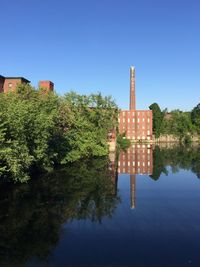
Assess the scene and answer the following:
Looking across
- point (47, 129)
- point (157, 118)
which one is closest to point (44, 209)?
point (47, 129)

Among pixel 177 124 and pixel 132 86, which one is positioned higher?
pixel 132 86

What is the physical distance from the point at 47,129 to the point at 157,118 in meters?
119

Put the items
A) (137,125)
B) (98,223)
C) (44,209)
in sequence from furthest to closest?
(137,125) < (44,209) < (98,223)

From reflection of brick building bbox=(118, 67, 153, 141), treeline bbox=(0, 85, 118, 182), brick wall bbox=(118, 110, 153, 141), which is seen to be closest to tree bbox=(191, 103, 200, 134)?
A: reflection of brick building bbox=(118, 67, 153, 141)

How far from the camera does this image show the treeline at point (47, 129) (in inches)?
1165

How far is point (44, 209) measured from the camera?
2519 centimetres

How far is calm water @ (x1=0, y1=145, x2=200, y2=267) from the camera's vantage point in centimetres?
1608

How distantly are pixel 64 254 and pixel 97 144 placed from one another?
55.5 meters

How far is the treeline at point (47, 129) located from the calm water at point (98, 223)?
105 inches

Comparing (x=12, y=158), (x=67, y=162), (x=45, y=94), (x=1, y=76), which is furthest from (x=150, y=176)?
(x=1, y=76)

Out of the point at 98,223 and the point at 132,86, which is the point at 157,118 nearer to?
the point at 132,86

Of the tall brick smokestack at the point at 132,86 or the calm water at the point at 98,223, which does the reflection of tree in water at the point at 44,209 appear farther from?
the tall brick smokestack at the point at 132,86

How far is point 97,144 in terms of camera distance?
236 ft

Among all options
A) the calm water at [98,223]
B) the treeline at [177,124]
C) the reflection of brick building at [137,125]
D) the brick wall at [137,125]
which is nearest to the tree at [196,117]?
the treeline at [177,124]
